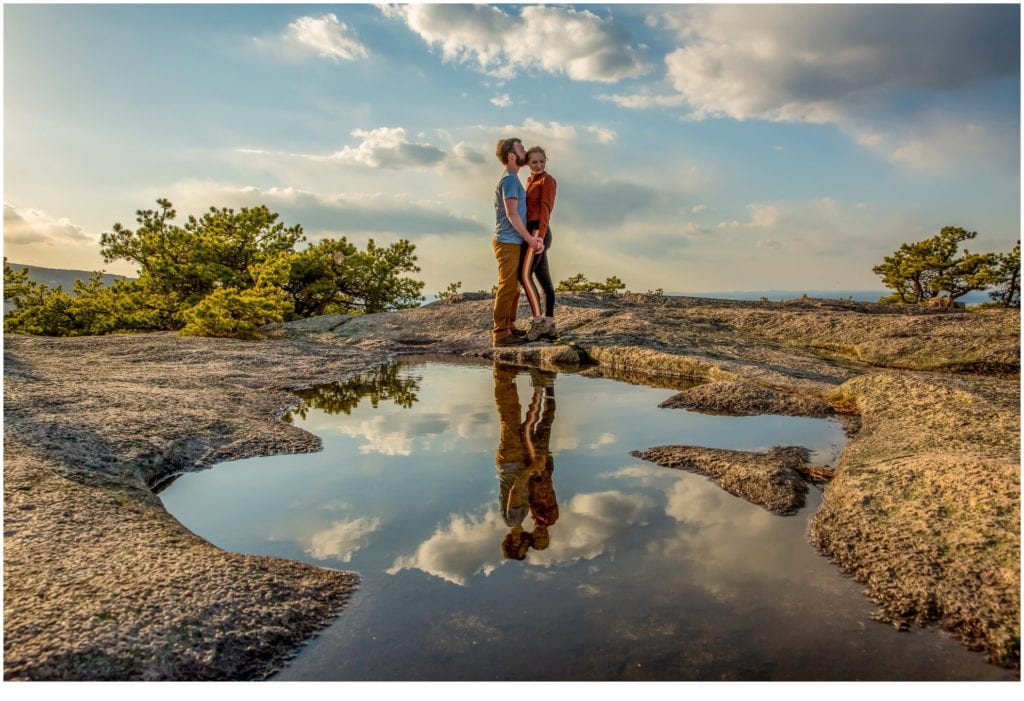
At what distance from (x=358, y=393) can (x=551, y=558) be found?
13.5ft

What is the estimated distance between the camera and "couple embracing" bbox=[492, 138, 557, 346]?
7.76 metres

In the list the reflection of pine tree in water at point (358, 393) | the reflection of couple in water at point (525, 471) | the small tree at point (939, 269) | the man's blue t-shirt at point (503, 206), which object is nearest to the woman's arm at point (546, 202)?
the man's blue t-shirt at point (503, 206)

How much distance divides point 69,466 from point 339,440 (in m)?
1.58

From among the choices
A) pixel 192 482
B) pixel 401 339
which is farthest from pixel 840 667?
pixel 401 339

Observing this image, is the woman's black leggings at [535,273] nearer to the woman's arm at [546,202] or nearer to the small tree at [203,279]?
the woman's arm at [546,202]

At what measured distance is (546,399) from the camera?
5691 mm

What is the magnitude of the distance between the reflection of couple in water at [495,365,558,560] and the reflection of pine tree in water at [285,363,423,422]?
1023 mm

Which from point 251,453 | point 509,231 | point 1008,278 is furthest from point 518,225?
point 1008,278

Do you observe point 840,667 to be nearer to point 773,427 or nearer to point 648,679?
point 648,679

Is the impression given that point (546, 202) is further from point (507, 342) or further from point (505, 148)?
point (507, 342)

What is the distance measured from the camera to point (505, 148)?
7.76 metres

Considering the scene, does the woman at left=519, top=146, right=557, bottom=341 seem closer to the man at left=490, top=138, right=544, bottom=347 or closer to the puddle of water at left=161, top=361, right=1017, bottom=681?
the man at left=490, top=138, right=544, bottom=347

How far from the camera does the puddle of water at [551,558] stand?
6.07 feet

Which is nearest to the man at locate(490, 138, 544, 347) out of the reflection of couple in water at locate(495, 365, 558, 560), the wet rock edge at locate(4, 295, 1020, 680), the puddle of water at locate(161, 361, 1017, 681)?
the wet rock edge at locate(4, 295, 1020, 680)
